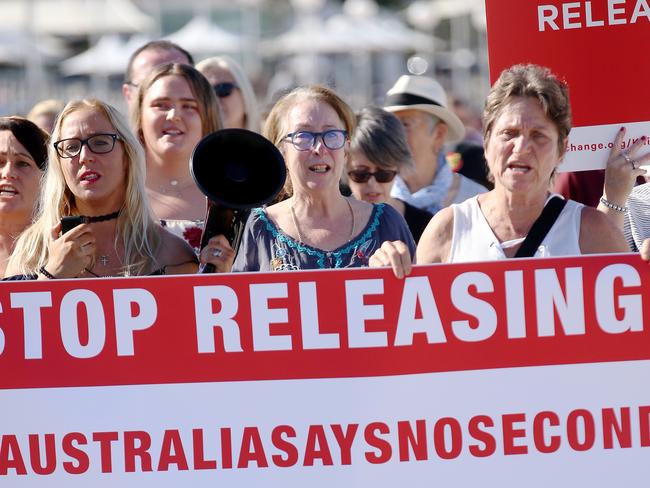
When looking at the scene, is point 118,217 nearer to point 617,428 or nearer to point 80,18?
point 617,428

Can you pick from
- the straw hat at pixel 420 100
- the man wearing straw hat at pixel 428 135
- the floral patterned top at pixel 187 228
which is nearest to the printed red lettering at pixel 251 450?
the floral patterned top at pixel 187 228

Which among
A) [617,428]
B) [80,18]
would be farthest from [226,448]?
[80,18]

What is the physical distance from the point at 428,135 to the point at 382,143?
1.14 meters

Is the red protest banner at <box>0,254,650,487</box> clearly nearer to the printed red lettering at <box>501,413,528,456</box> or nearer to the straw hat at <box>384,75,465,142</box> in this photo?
the printed red lettering at <box>501,413,528,456</box>

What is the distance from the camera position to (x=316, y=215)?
4023 mm

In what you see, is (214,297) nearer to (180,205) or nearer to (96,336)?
(96,336)

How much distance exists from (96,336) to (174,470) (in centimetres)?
45

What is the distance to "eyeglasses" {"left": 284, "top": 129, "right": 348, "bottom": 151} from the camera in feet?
13.0

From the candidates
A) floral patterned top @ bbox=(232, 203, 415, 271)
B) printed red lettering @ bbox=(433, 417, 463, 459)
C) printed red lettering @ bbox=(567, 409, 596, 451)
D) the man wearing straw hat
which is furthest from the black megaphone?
the man wearing straw hat

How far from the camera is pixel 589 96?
13.0 ft

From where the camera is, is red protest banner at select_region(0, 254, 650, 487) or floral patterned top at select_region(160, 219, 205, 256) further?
floral patterned top at select_region(160, 219, 205, 256)

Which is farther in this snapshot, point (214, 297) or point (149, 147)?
point (149, 147)

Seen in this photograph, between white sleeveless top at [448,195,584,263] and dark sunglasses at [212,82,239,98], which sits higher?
dark sunglasses at [212,82,239,98]

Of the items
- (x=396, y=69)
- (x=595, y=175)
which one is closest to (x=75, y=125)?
(x=595, y=175)
